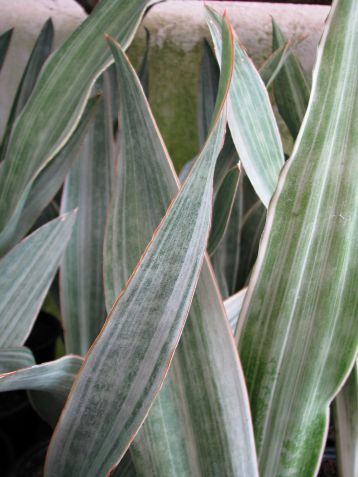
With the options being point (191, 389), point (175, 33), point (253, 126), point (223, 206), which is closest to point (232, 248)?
point (223, 206)

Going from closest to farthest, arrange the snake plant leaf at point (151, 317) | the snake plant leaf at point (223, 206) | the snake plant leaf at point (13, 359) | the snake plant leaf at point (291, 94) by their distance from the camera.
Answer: the snake plant leaf at point (151, 317) < the snake plant leaf at point (13, 359) < the snake plant leaf at point (223, 206) < the snake plant leaf at point (291, 94)

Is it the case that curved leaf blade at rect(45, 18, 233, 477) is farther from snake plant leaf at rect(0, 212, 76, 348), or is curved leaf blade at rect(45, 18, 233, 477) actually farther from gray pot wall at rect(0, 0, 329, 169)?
gray pot wall at rect(0, 0, 329, 169)

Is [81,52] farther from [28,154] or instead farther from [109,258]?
[109,258]

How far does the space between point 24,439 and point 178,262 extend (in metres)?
0.65

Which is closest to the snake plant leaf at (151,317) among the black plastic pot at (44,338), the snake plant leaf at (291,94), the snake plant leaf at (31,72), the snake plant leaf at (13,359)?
the snake plant leaf at (13,359)

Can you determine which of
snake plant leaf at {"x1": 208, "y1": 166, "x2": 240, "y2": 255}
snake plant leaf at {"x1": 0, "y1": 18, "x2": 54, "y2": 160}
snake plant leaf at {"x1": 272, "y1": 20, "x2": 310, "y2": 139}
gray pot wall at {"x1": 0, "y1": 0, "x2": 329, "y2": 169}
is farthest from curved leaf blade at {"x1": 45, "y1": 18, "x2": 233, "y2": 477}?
gray pot wall at {"x1": 0, "y1": 0, "x2": 329, "y2": 169}

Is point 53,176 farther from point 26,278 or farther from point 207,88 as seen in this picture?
point 207,88

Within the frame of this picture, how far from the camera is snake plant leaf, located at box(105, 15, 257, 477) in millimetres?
245

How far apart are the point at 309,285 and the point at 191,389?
0.27 feet

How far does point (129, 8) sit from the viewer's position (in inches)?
17.3

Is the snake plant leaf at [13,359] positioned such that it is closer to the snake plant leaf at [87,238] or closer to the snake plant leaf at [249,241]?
the snake plant leaf at [87,238]

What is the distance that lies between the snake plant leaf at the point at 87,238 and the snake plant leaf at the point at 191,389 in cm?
22

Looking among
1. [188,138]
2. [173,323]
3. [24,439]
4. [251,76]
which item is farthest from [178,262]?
[188,138]

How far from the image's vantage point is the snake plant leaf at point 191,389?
0.25 m
